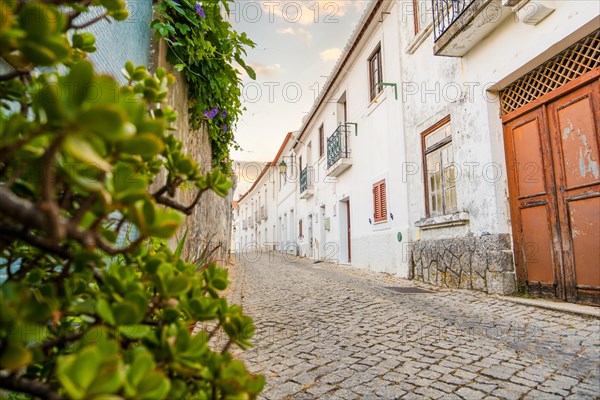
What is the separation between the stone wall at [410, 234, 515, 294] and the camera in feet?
14.9

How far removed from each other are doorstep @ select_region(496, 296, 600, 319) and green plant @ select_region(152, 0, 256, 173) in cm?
364

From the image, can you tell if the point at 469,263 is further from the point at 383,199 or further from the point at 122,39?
the point at 122,39

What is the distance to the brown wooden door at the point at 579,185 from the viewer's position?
11.8 feet

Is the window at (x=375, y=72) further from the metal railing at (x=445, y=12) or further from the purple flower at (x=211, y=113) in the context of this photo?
the purple flower at (x=211, y=113)

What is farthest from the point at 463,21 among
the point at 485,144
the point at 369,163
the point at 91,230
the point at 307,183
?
the point at 307,183

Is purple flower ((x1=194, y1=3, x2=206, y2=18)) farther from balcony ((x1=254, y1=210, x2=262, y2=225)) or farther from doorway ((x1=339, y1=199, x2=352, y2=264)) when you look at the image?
balcony ((x1=254, y1=210, x2=262, y2=225))

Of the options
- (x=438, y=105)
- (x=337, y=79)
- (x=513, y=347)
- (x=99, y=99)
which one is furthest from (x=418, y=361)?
(x=337, y=79)

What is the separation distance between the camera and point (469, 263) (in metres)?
5.05

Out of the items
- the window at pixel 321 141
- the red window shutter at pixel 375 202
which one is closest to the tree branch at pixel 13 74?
the red window shutter at pixel 375 202

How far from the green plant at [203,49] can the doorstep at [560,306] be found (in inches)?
143

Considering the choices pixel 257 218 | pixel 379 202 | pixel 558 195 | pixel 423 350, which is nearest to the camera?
pixel 423 350

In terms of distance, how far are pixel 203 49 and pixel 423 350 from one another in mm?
2784

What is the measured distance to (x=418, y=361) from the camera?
2346 millimetres

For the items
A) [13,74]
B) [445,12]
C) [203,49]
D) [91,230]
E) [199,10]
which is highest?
[445,12]
